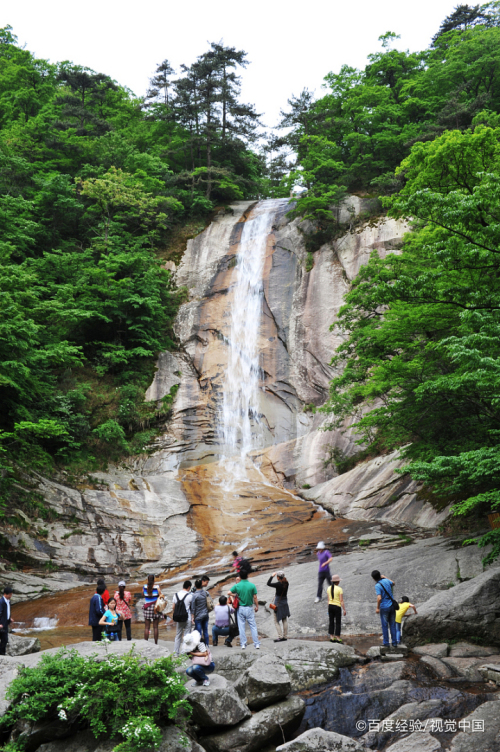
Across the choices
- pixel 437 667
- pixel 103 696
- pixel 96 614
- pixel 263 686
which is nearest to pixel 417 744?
pixel 437 667

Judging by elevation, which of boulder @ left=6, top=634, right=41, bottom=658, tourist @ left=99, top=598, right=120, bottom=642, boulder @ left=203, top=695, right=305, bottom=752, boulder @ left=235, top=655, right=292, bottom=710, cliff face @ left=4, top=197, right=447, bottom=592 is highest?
cliff face @ left=4, top=197, right=447, bottom=592

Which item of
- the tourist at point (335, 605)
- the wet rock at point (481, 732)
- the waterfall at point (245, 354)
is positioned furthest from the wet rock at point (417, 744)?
the waterfall at point (245, 354)

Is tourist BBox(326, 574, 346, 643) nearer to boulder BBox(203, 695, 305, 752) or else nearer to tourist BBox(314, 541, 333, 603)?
tourist BBox(314, 541, 333, 603)

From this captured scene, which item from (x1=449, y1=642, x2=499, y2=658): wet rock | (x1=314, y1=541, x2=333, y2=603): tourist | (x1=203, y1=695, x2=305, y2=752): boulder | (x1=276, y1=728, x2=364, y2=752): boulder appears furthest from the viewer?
(x1=314, y1=541, x2=333, y2=603): tourist

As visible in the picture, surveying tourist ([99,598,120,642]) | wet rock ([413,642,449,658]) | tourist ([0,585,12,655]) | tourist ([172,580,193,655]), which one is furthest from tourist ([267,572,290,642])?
tourist ([0,585,12,655])

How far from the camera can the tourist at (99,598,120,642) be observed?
805 cm

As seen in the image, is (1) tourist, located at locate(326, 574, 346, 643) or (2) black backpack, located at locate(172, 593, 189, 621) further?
(1) tourist, located at locate(326, 574, 346, 643)

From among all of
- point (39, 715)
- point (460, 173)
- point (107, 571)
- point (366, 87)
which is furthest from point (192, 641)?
point (366, 87)

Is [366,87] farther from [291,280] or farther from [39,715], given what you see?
[39,715]

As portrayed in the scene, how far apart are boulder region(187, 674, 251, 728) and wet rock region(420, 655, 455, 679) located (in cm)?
284

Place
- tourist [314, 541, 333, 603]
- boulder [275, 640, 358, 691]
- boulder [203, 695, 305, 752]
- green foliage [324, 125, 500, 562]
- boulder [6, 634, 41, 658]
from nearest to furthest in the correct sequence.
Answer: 1. boulder [203, 695, 305, 752]
2. boulder [275, 640, 358, 691]
3. green foliage [324, 125, 500, 562]
4. boulder [6, 634, 41, 658]
5. tourist [314, 541, 333, 603]

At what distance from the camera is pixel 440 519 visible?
14.0 meters

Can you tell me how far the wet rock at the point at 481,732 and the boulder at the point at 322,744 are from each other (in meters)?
1.12

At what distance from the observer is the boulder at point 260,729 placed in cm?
599
